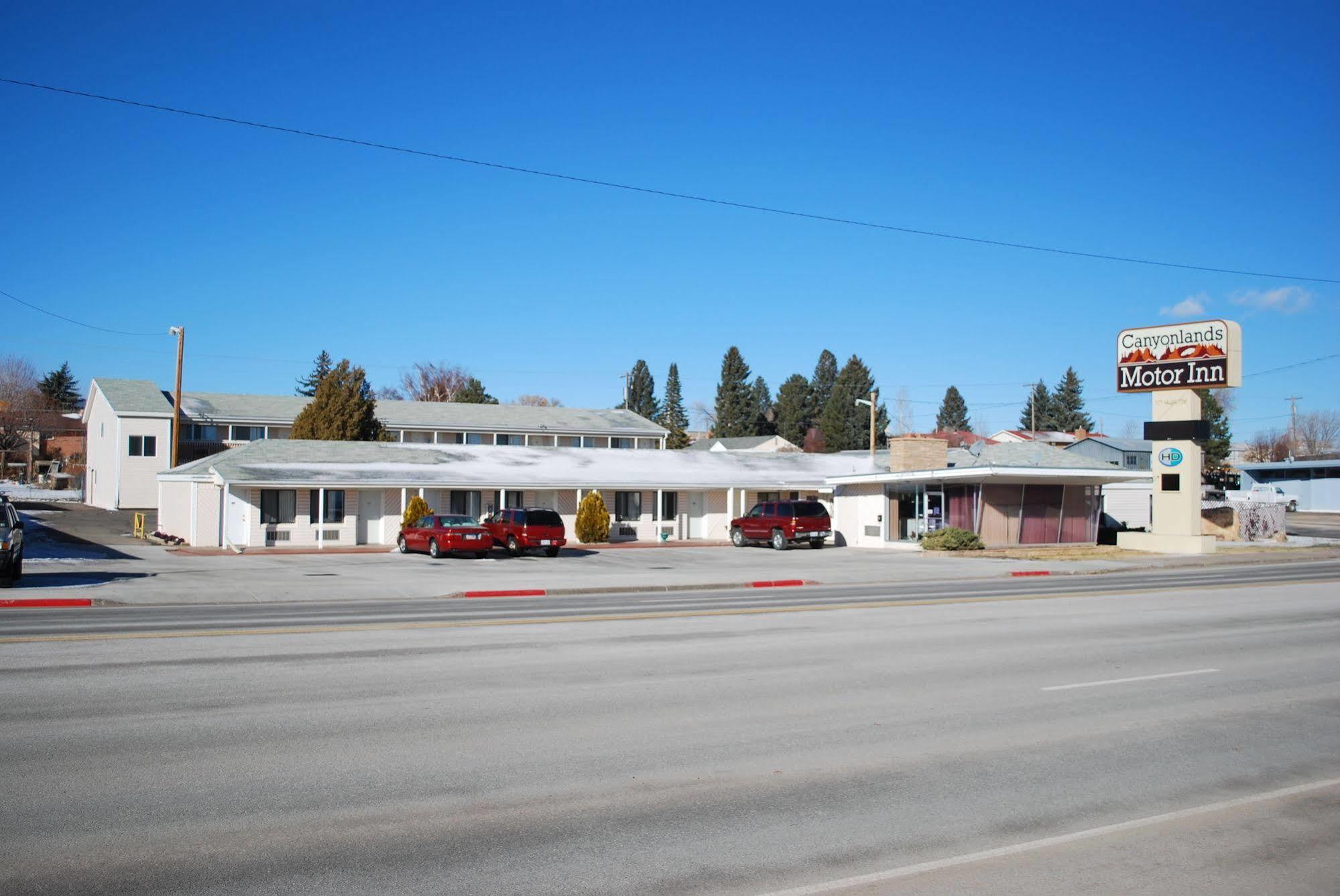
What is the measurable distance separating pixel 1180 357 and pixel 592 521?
79.1 feet

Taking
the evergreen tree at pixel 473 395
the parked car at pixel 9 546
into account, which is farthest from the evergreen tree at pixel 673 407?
the parked car at pixel 9 546

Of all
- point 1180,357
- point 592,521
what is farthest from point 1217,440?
point 592,521

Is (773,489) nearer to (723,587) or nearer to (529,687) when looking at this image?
(723,587)

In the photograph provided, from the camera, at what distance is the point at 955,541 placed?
3972 centimetres

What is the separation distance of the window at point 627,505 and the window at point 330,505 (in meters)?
12.4

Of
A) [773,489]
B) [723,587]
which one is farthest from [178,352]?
[723,587]

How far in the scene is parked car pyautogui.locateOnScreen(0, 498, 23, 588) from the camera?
21.5 m

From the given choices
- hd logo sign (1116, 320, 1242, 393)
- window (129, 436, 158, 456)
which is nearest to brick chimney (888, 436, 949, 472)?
hd logo sign (1116, 320, 1242, 393)

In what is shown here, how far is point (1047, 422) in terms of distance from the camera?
133 metres

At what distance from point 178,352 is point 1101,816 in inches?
2035

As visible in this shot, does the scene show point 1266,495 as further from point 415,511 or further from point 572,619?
point 572,619

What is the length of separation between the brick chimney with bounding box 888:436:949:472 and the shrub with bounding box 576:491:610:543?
41.1 feet

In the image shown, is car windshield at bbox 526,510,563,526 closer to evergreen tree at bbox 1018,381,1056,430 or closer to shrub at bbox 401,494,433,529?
shrub at bbox 401,494,433,529

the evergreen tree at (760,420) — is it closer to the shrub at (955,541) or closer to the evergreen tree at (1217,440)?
the evergreen tree at (1217,440)
